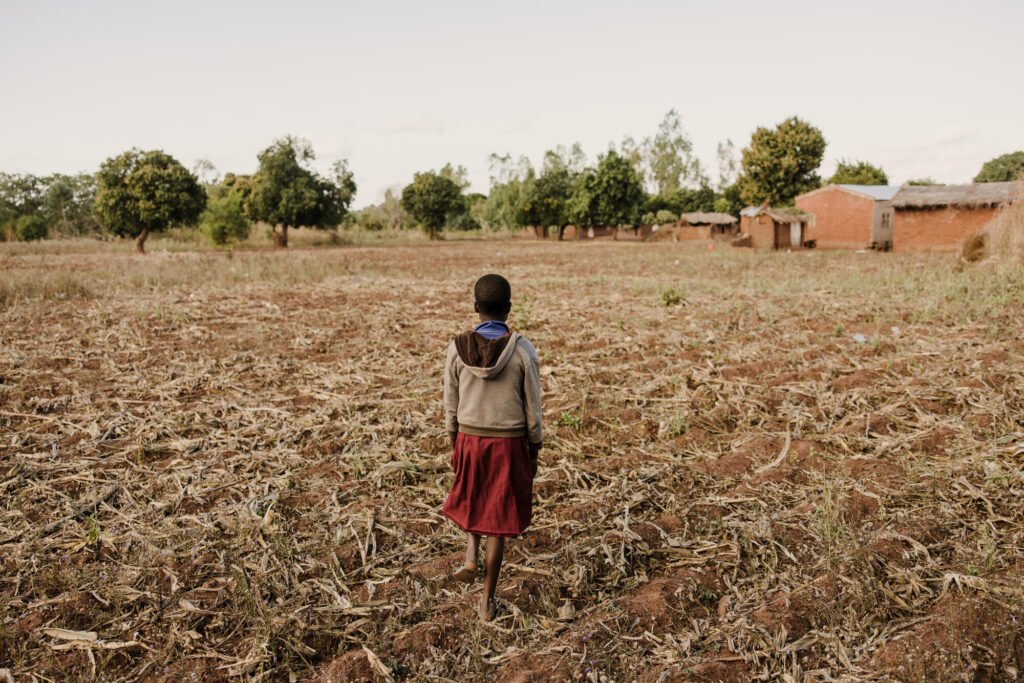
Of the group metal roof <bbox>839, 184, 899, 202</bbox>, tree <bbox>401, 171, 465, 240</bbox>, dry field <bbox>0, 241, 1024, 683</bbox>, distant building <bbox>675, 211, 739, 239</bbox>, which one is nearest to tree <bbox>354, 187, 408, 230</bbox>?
tree <bbox>401, 171, 465, 240</bbox>

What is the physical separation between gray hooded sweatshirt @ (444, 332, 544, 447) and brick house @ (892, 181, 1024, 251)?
2888 centimetres

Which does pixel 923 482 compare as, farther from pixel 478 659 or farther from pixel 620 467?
pixel 478 659

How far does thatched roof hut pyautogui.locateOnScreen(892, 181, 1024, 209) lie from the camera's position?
25.0 meters

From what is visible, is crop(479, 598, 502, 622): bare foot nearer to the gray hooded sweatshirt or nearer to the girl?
the girl

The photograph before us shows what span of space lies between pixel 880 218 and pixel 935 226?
4.08 metres

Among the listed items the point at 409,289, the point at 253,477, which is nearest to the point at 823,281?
the point at 409,289

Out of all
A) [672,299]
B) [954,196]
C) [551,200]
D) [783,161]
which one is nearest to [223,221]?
[672,299]

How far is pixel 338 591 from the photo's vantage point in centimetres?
298

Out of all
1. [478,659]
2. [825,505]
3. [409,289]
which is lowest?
[478,659]

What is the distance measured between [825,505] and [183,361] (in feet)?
22.0

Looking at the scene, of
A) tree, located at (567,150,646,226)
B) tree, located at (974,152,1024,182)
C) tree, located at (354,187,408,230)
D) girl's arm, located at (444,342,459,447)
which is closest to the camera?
girl's arm, located at (444,342,459,447)

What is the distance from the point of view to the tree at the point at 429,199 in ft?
160

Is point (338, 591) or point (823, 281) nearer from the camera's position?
point (338, 591)

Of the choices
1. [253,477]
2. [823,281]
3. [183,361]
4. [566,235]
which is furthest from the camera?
[566,235]
